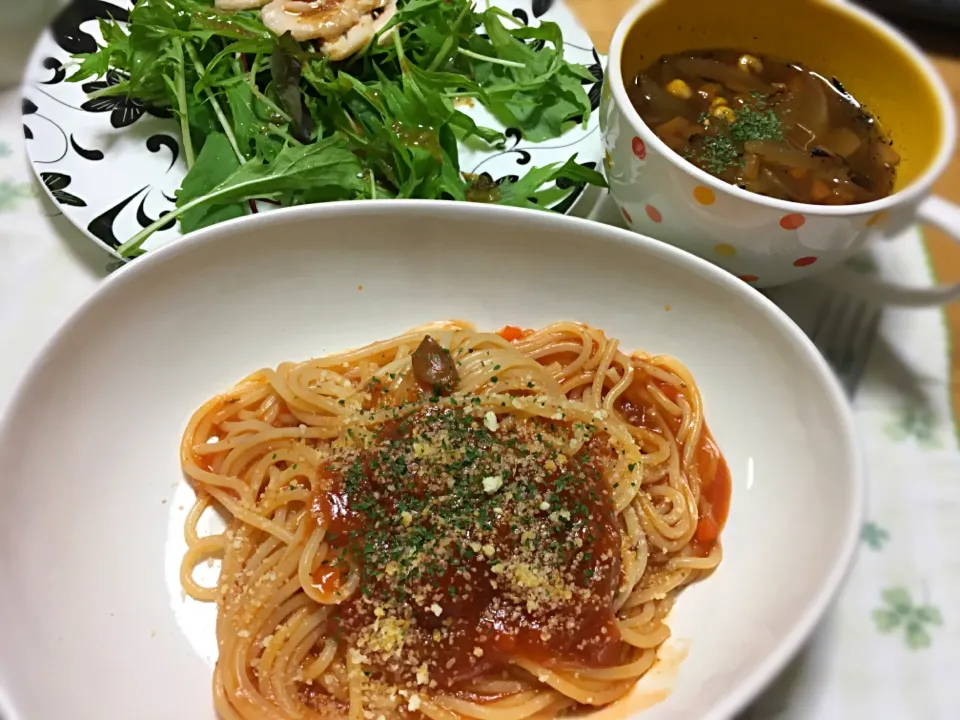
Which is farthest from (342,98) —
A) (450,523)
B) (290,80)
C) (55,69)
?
(450,523)

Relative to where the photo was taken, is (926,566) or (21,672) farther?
(926,566)

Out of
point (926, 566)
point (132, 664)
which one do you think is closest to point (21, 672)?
point (132, 664)

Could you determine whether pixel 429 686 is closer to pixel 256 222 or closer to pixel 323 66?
pixel 256 222

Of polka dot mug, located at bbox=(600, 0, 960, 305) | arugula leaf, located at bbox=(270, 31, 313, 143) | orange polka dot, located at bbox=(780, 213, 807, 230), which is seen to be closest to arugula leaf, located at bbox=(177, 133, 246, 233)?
arugula leaf, located at bbox=(270, 31, 313, 143)

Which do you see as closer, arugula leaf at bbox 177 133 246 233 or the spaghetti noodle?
the spaghetti noodle

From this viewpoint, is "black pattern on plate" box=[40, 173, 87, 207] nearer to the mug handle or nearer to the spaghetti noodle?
the spaghetti noodle

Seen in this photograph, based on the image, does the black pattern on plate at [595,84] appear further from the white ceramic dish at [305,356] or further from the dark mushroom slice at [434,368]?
the dark mushroom slice at [434,368]

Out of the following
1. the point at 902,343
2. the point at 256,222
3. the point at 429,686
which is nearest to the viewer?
the point at 429,686

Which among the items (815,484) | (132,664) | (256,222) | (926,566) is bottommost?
(926,566)
